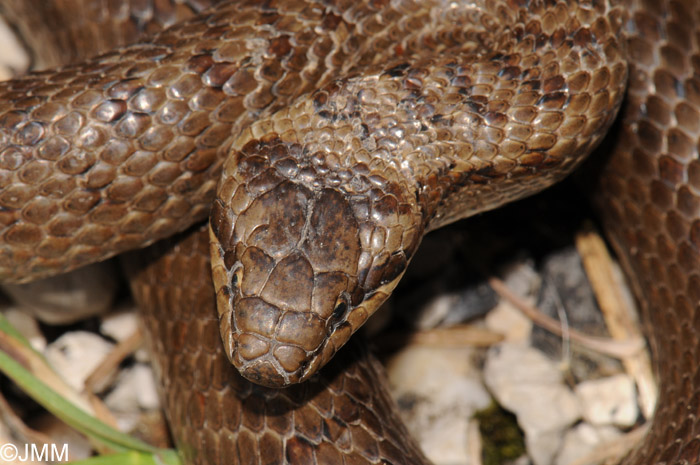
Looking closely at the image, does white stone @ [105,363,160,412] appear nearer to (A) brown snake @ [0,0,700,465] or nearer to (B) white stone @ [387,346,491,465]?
(A) brown snake @ [0,0,700,465]

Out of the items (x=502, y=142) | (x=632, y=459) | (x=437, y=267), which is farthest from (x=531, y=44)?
(x=632, y=459)

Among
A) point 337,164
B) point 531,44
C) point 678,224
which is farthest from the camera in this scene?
point 678,224

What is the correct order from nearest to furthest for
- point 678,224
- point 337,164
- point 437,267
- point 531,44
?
1. point 337,164
2. point 531,44
3. point 678,224
4. point 437,267

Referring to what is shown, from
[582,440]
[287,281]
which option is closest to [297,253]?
[287,281]

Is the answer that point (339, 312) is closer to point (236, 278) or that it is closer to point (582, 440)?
point (236, 278)

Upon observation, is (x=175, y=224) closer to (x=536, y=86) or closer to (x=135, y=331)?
(x=135, y=331)

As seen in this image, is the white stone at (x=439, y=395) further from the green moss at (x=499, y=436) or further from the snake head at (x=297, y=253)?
the snake head at (x=297, y=253)
